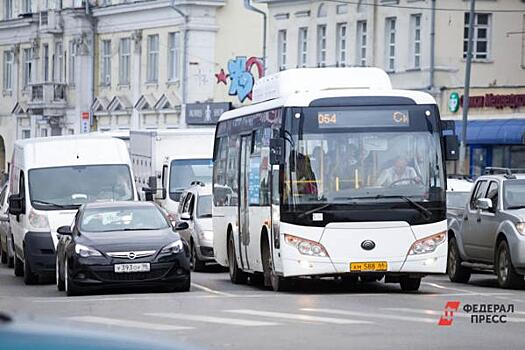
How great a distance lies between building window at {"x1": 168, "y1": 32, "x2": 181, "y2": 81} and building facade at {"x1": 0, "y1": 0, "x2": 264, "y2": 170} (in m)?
0.06

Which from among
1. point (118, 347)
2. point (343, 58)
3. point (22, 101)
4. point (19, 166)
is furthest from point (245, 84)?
point (118, 347)

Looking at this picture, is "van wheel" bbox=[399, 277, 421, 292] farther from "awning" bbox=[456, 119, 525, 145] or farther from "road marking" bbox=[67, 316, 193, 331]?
"awning" bbox=[456, 119, 525, 145]

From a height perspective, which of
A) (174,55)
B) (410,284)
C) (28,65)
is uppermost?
(174,55)

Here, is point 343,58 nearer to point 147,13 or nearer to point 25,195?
point 147,13

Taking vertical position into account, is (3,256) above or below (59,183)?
below

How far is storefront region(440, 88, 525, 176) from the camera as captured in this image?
165ft

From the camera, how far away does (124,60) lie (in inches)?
2940

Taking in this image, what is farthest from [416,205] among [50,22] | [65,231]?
[50,22]

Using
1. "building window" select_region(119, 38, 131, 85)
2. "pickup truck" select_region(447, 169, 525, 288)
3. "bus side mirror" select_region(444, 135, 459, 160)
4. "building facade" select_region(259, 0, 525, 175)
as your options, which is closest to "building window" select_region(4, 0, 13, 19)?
"building window" select_region(119, 38, 131, 85)

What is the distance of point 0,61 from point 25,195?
202ft

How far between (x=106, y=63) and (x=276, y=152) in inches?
2204

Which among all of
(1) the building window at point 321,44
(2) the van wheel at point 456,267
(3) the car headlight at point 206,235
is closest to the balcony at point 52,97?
(1) the building window at point 321,44

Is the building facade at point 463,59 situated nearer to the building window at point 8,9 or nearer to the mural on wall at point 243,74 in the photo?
the mural on wall at point 243,74

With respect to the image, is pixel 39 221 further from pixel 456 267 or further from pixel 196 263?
pixel 456 267
